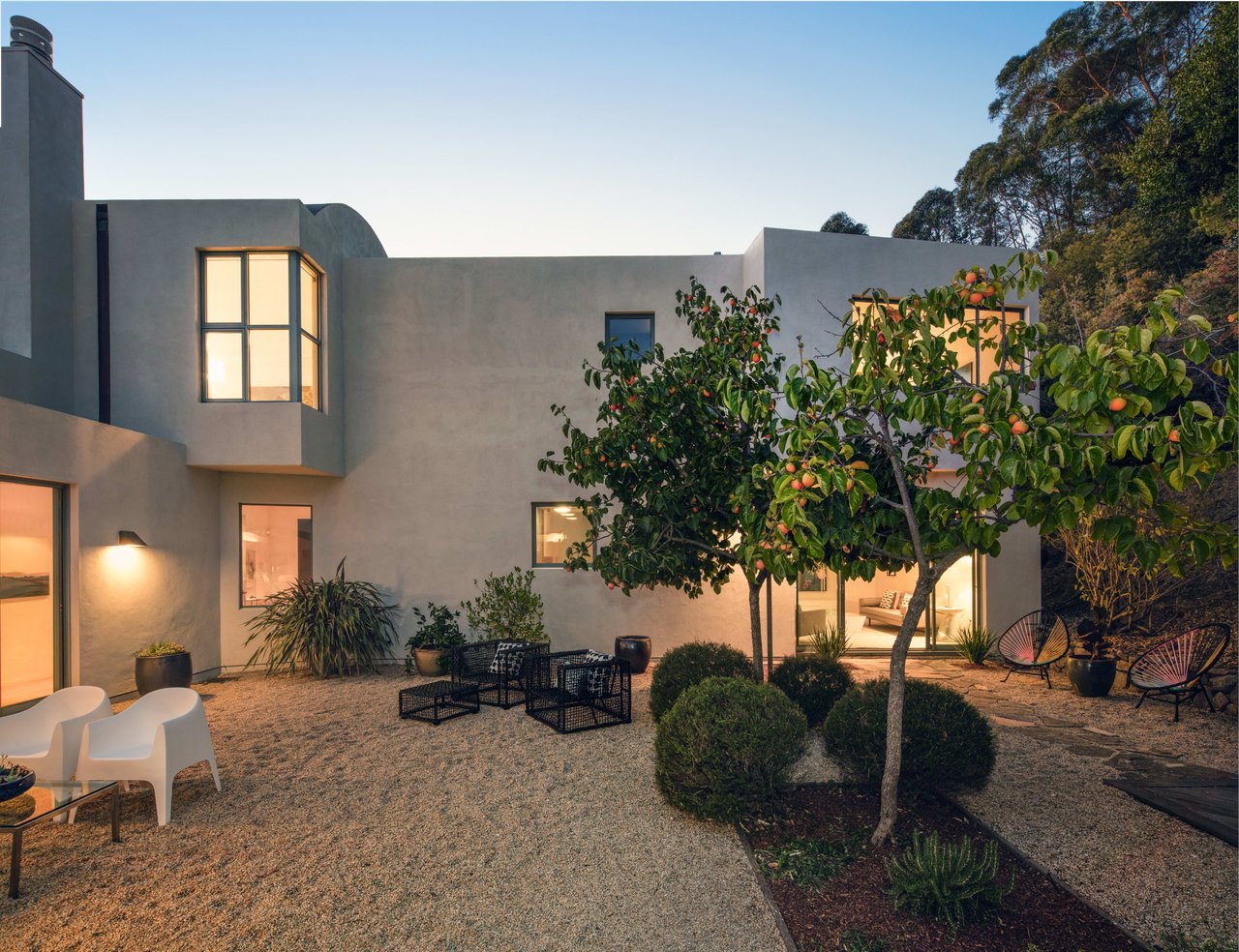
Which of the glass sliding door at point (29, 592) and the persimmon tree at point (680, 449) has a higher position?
the persimmon tree at point (680, 449)

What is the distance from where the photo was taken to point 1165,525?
2.95 meters

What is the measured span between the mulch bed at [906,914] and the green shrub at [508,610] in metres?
4.78

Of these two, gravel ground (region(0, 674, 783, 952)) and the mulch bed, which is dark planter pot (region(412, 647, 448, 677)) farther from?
the mulch bed

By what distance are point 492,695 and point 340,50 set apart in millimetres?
7318

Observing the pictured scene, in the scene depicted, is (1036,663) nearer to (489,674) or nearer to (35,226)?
(489,674)

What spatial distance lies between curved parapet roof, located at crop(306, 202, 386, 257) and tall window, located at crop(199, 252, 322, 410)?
1019 millimetres

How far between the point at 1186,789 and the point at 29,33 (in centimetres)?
1331

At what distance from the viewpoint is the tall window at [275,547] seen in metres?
8.67

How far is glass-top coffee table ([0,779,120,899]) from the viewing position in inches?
126

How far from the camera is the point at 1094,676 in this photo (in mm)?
7211

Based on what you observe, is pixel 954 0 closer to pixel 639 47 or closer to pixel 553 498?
pixel 639 47

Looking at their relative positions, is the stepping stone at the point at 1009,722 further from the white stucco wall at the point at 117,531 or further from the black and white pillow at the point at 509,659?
the white stucco wall at the point at 117,531

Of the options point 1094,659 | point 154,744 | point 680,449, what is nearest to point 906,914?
point 680,449

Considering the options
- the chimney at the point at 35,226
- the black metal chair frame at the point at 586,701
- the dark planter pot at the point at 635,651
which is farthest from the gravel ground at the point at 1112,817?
the chimney at the point at 35,226
